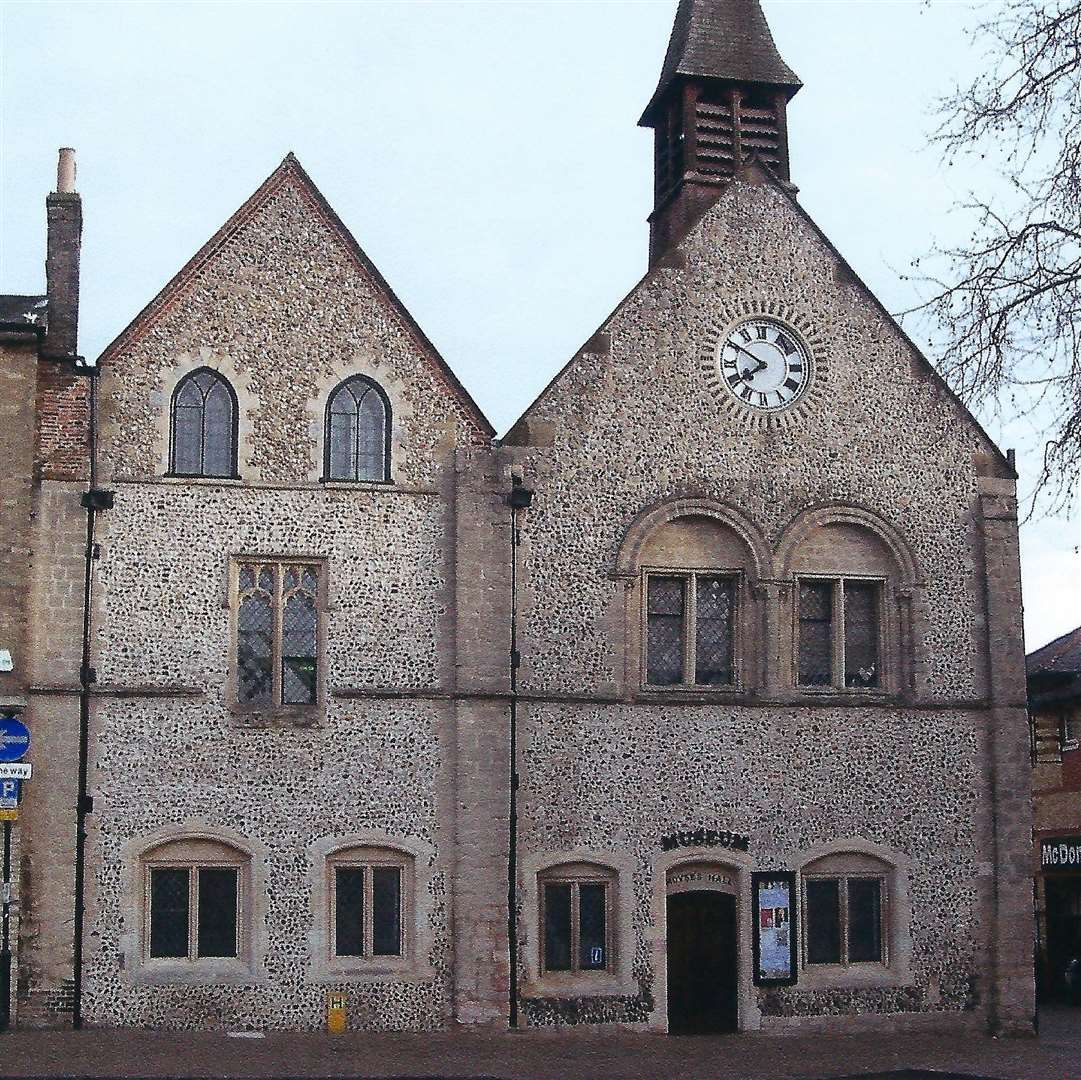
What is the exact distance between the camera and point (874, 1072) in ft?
66.9

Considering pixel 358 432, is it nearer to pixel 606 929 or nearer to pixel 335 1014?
pixel 606 929

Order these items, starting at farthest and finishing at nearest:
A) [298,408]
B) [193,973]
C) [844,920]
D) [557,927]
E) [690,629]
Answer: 1. [690,629]
2. [844,920]
3. [298,408]
4. [557,927]
5. [193,973]

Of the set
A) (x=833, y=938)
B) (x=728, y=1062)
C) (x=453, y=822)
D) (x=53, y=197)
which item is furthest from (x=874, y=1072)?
(x=53, y=197)

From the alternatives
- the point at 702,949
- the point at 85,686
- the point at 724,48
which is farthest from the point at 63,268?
the point at 702,949

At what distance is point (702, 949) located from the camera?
24.5m

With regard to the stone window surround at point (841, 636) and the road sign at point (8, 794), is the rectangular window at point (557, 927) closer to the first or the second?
the stone window surround at point (841, 636)

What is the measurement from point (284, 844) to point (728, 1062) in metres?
6.82

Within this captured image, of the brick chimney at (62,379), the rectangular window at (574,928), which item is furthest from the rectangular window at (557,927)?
the brick chimney at (62,379)

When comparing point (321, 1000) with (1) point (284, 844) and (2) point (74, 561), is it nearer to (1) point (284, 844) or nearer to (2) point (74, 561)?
Answer: (1) point (284, 844)

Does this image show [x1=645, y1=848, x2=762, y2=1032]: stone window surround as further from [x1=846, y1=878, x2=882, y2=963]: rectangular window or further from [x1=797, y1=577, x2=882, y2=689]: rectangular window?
[x1=797, y1=577, x2=882, y2=689]: rectangular window

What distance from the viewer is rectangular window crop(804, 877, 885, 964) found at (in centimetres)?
2484

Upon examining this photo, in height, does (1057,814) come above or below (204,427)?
below

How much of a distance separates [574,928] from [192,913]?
548cm

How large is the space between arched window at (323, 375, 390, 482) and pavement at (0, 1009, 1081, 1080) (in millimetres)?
8073
